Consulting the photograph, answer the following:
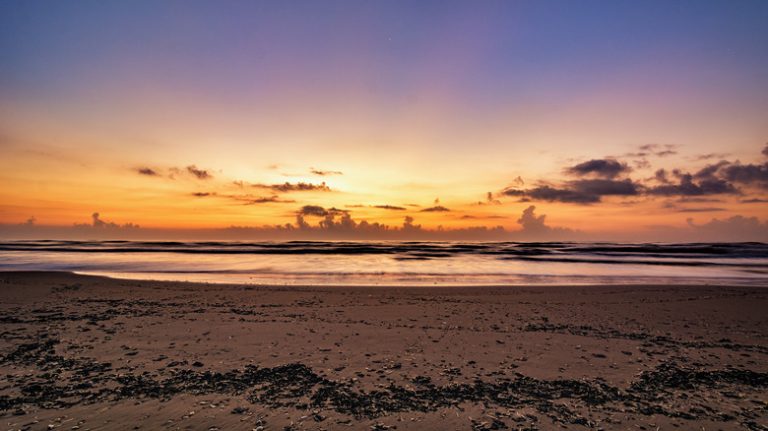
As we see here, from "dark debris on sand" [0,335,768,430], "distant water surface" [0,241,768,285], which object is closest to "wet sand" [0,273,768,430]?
"dark debris on sand" [0,335,768,430]

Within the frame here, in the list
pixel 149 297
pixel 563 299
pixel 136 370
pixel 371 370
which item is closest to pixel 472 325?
pixel 371 370

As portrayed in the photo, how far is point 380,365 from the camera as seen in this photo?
871cm

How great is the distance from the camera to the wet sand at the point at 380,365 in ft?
21.4

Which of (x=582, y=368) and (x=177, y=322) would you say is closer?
(x=582, y=368)

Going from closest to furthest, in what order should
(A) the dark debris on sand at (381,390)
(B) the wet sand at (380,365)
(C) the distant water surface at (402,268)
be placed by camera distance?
(B) the wet sand at (380,365)
(A) the dark debris on sand at (381,390)
(C) the distant water surface at (402,268)

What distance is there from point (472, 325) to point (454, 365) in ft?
12.3

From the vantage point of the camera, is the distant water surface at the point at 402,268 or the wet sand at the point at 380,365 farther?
the distant water surface at the point at 402,268

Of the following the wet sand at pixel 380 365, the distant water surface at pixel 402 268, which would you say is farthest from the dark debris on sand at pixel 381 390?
the distant water surface at pixel 402 268

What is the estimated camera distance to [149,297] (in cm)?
1720

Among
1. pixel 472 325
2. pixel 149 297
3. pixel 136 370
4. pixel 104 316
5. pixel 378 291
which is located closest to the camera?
pixel 136 370

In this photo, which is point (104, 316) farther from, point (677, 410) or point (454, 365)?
point (677, 410)

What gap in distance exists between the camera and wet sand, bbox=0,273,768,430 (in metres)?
6.53

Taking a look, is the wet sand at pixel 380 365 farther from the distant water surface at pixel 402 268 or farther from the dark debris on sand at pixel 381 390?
the distant water surface at pixel 402 268

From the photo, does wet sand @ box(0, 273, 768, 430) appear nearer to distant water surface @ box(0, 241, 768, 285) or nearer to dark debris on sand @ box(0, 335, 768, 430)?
dark debris on sand @ box(0, 335, 768, 430)
